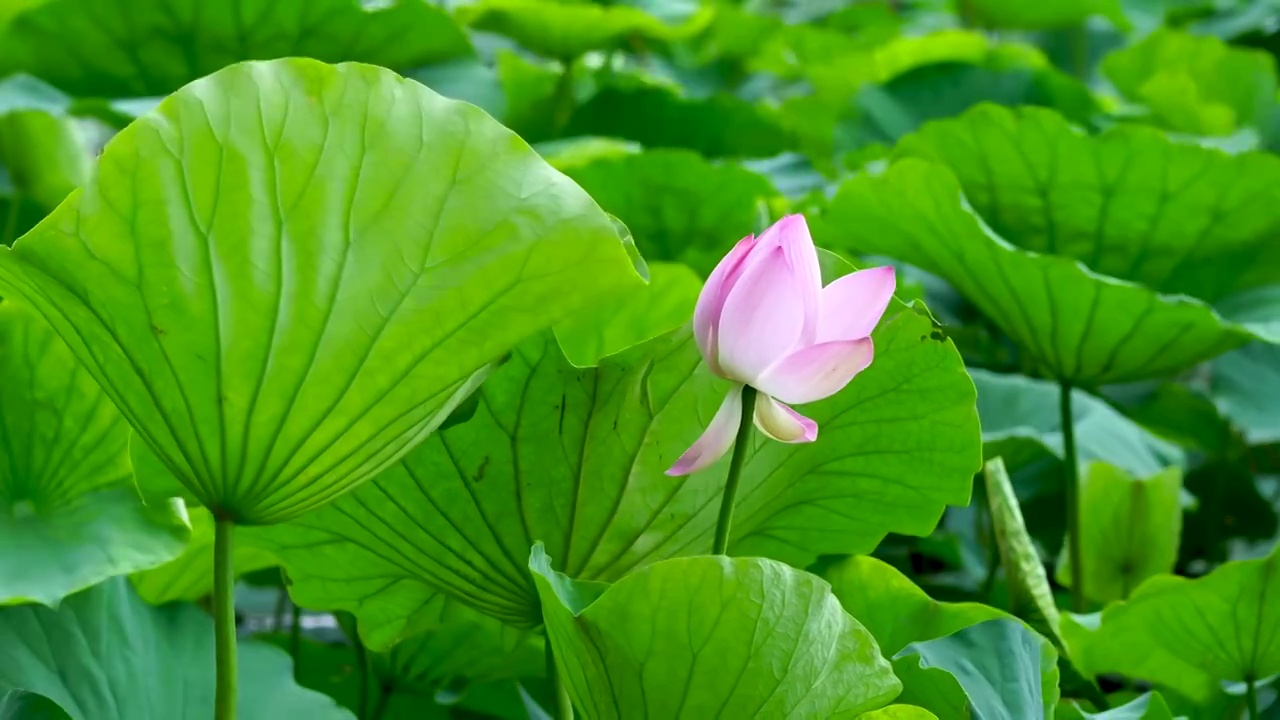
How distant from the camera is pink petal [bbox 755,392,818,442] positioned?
477 millimetres

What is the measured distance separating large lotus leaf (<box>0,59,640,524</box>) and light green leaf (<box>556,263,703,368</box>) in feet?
0.82

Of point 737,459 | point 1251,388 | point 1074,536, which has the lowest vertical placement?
point 1251,388

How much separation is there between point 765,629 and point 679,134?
1.04 meters

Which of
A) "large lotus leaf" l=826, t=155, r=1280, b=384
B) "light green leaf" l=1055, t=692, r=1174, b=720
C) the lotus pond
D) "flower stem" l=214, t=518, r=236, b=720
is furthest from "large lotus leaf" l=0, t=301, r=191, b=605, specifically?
"large lotus leaf" l=826, t=155, r=1280, b=384

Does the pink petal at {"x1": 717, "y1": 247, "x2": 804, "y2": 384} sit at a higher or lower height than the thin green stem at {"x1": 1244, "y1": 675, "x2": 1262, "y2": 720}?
higher

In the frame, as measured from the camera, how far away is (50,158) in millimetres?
1086

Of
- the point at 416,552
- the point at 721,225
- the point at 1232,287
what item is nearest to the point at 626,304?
the point at 416,552

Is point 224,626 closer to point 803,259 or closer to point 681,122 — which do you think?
point 803,259

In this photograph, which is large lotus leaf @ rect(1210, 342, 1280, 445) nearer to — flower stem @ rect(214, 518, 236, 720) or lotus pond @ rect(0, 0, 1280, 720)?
lotus pond @ rect(0, 0, 1280, 720)

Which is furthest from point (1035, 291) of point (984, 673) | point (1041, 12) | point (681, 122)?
point (1041, 12)

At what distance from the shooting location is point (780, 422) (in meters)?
0.48

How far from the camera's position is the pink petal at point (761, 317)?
453mm

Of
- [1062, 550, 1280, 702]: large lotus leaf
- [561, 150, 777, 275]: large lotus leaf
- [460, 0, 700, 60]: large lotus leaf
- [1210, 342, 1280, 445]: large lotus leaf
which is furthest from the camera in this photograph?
[460, 0, 700, 60]: large lotus leaf

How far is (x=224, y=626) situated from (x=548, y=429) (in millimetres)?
136
